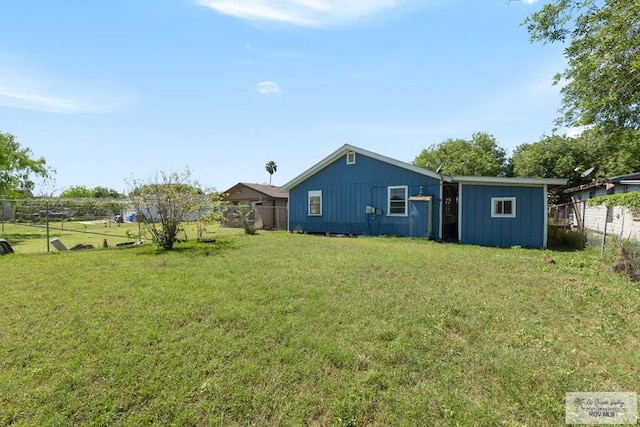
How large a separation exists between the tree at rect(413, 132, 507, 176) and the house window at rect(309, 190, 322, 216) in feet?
78.2

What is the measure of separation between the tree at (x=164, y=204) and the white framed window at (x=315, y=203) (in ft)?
21.9

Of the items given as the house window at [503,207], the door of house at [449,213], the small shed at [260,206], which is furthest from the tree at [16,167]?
the house window at [503,207]

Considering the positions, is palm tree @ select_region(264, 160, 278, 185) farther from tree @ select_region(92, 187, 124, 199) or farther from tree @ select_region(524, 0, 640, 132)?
tree @ select_region(524, 0, 640, 132)

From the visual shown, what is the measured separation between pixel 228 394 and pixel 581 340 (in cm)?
368

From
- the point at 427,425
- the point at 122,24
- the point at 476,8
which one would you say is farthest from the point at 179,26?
the point at 427,425

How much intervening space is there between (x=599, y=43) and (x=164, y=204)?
11.8m

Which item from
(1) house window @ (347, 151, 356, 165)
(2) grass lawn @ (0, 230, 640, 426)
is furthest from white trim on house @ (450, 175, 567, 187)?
(2) grass lawn @ (0, 230, 640, 426)

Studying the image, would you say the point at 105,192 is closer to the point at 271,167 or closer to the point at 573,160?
the point at 271,167

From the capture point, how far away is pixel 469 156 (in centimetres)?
3475

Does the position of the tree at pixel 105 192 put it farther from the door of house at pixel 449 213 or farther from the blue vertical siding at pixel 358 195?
the door of house at pixel 449 213

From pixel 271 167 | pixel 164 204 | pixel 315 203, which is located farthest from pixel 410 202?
pixel 271 167

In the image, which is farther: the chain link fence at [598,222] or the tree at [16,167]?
the tree at [16,167]

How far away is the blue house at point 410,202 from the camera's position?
10.8 meters

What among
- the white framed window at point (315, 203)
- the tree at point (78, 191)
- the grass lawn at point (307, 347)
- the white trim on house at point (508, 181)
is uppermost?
the tree at point (78, 191)
